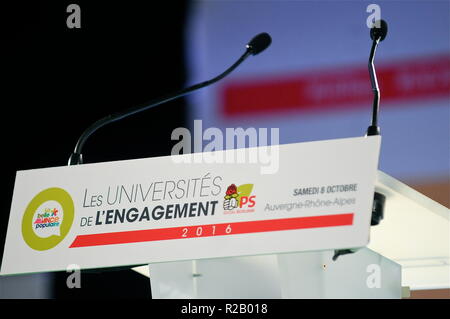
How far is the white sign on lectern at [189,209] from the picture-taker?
1.39 meters

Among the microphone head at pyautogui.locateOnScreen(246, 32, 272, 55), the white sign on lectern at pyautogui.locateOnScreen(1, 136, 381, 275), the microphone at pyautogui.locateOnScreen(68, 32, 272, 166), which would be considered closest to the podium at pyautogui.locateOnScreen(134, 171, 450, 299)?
the white sign on lectern at pyautogui.locateOnScreen(1, 136, 381, 275)

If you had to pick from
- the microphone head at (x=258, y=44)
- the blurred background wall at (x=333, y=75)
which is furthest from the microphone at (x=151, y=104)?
the blurred background wall at (x=333, y=75)

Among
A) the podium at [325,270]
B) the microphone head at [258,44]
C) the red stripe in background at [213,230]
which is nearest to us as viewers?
the red stripe in background at [213,230]

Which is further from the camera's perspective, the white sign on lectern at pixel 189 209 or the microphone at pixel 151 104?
the microphone at pixel 151 104

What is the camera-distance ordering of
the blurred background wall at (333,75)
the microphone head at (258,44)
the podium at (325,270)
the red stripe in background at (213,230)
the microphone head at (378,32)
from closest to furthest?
1. the red stripe in background at (213,230)
2. the podium at (325,270)
3. the microphone head at (378,32)
4. the microphone head at (258,44)
5. the blurred background wall at (333,75)

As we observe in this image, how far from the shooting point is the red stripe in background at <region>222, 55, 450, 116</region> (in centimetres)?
326

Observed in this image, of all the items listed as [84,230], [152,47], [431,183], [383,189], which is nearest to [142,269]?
[84,230]

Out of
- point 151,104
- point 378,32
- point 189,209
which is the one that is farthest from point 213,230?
point 378,32

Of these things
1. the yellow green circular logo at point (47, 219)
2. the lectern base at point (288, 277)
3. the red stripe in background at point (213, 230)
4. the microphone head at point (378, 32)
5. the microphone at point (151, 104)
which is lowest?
the lectern base at point (288, 277)

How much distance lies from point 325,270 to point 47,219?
23.9 inches

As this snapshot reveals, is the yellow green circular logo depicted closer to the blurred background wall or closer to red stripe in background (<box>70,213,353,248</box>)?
red stripe in background (<box>70,213,353,248</box>)

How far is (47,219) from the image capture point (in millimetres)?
1626

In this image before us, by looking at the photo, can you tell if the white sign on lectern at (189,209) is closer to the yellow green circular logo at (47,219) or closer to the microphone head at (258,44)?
the yellow green circular logo at (47,219)

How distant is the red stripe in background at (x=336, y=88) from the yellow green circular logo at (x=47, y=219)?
75.8 inches
